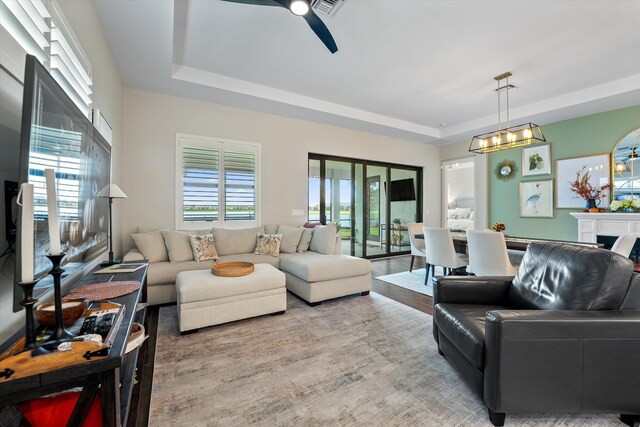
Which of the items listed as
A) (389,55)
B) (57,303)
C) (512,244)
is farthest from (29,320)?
(512,244)

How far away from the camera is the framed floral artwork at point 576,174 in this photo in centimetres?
448

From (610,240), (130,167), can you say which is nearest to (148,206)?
(130,167)

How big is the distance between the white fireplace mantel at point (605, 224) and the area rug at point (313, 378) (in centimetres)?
385

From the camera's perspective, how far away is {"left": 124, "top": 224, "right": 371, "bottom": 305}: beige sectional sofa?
314cm

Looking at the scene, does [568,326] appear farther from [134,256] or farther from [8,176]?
[134,256]

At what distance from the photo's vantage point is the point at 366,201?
612 cm

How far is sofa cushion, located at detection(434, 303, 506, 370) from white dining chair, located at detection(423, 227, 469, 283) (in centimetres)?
179

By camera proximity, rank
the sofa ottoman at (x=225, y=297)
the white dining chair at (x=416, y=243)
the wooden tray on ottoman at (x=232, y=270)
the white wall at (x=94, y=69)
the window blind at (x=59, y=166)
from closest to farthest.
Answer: the window blind at (x=59, y=166), the white wall at (x=94, y=69), the sofa ottoman at (x=225, y=297), the wooden tray on ottoman at (x=232, y=270), the white dining chair at (x=416, y=243)

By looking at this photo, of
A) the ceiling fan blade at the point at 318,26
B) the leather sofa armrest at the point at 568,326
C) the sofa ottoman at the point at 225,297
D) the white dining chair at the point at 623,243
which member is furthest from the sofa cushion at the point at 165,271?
the white dining chair at the point at 623,243

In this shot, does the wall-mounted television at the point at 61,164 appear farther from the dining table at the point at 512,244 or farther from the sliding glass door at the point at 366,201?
the dining table at the point at 512,244

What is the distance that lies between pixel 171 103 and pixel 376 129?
12.5 feet

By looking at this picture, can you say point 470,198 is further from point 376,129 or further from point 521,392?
point 521,392

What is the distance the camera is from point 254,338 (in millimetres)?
2438

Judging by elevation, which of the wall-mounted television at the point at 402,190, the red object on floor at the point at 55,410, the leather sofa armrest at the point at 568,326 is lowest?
the red object on floor at the point at 55,410
